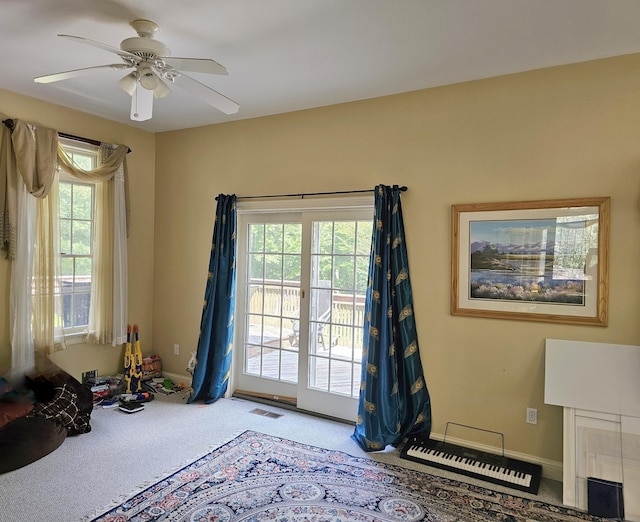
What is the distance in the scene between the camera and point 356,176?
378 cm

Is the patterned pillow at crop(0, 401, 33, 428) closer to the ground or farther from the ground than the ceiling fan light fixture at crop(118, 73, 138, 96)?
closer to the ground

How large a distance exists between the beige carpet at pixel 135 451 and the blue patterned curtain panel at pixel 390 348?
246mm

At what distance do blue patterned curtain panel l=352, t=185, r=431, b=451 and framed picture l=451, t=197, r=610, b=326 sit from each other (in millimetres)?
406

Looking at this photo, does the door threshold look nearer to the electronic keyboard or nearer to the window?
the electronic keyboard

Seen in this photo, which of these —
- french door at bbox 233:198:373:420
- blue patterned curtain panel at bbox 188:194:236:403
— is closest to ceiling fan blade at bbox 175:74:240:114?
french door at bbox 233:198:373:420

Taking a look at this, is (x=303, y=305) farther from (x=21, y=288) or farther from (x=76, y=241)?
(x=21, y=288)

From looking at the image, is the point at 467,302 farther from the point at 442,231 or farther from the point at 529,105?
the point at 529,105

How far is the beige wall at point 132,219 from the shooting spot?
12.3 feet

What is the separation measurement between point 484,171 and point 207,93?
1.99 meters

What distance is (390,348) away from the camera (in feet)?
11.3

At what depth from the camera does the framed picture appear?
2869 mm

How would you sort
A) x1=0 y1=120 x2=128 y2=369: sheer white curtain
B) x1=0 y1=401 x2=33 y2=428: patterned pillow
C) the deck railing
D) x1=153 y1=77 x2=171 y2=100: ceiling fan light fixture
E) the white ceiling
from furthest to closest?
the deck railing
x1=0 y1=120 x2=128 y2=369: sheer white curtain
x1=0 y1=401 x2=33 y2=428: patterned pillow
x1=153 y1=77 x2=171 y2=100: ceiling fan light fixture
the white ceiling

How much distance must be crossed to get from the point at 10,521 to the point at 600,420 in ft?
11.2

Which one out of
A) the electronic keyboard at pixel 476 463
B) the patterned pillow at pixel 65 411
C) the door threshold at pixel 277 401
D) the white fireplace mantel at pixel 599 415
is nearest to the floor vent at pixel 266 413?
the door threshold at pixel 277 401
